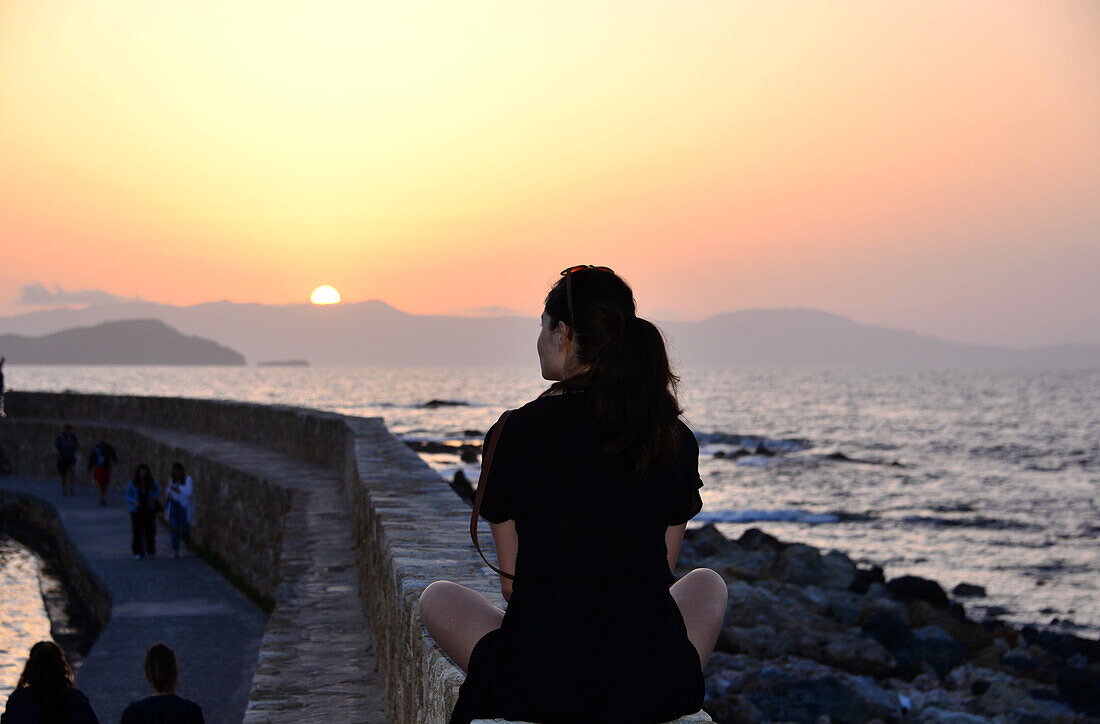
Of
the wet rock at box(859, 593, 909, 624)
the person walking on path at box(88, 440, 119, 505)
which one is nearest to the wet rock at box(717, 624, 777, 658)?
the wet rock at box(859, 593, 909, 624)

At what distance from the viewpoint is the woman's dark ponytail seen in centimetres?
211

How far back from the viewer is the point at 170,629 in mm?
10305

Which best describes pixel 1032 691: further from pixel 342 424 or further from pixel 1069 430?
pixel 1069 430

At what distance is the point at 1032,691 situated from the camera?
37.4 feet

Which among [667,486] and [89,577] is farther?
[89,577]

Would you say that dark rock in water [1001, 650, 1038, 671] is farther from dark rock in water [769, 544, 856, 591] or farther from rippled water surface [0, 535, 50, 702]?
rippled water surface [0, 535, 50, 702]

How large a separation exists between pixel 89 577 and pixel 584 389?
43.3 feet

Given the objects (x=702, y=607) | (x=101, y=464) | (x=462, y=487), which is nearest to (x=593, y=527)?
(x=702, y=607)

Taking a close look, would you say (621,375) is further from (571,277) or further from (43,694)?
(43,694)

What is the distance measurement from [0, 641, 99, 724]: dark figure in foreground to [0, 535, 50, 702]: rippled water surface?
5647mm

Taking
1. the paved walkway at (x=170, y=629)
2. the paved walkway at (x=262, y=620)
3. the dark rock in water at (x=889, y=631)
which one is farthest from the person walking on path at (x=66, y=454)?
the dark rock in water at (x=889, y=631)

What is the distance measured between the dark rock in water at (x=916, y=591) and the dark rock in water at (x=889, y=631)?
3.27 metres

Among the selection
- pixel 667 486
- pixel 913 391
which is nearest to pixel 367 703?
pixel 667 486

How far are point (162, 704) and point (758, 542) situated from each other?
17.4 m
